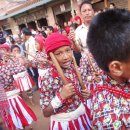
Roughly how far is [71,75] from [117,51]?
2.91ft

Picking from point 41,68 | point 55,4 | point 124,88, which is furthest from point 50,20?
point 124,88

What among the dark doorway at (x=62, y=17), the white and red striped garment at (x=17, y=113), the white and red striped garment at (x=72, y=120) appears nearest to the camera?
the white and red striped garment at (x=72, y=120)

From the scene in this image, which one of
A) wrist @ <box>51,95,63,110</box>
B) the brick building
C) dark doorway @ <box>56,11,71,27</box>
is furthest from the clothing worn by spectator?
dark doorway @ <box>56,11,71,27</box>

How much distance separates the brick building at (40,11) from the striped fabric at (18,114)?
588cm

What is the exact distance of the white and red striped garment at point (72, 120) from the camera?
1906mm

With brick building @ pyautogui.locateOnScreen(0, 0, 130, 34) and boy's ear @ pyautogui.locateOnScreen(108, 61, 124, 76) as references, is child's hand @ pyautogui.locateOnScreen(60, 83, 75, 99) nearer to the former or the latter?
boy's ear @ pyautogui.locateOnScreen(108, 61, 124, 76)

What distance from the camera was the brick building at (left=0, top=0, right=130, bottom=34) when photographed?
373 inches

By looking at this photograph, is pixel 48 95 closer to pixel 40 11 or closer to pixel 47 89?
pixel 47 89

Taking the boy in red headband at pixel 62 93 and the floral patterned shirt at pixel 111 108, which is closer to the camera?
the floral patterned shirt at pixel 111 108

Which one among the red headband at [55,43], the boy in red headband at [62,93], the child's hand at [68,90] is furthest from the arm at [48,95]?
the red headband at [55,43]

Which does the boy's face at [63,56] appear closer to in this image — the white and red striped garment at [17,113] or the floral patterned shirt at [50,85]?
the floral patterned shirt at [50,85]

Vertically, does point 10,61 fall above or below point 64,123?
above

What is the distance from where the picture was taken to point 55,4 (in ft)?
40.8

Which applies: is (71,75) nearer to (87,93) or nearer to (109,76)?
(87,93)
